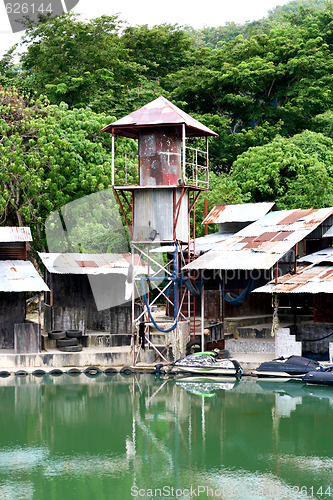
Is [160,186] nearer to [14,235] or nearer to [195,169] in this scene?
[14,235]

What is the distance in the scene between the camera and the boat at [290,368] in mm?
21344

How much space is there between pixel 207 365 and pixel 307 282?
4.24 m

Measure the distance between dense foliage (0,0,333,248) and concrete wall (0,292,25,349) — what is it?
6287mm

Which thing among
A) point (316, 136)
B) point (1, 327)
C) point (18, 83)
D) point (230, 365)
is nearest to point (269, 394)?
point (230, 365)

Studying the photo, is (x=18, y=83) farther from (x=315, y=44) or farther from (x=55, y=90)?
(x=315, y=44)

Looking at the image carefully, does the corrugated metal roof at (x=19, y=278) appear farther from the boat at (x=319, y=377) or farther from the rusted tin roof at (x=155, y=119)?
the boat at (x=319, y=377)

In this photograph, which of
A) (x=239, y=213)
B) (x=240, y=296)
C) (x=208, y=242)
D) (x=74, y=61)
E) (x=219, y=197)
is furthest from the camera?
(x=74, y=61)

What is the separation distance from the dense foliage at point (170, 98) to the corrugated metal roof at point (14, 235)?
435 cm

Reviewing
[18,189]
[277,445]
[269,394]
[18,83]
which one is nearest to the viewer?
[277,445]

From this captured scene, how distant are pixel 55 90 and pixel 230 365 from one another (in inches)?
835

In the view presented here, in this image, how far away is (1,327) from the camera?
2508 centimetres

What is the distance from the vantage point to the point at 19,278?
24578mm

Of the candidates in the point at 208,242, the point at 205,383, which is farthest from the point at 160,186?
the point at 205,383

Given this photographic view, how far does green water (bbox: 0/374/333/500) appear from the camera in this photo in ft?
43.4
